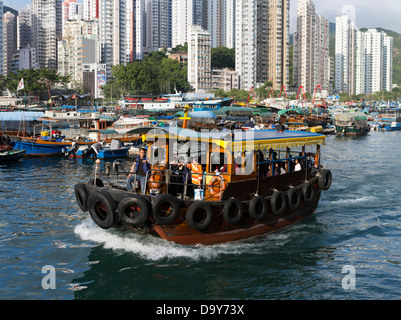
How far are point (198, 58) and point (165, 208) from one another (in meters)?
118

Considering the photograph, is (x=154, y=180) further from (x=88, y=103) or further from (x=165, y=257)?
(x=88, y=103)

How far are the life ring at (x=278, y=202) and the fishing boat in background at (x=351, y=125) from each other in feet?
159

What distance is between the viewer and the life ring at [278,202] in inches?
553

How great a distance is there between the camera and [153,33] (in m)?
173

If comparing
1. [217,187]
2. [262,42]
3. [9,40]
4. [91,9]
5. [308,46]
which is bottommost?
[217,187]

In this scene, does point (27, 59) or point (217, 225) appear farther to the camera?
point (27, 59)

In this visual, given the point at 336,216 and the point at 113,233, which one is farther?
the point at 336,216

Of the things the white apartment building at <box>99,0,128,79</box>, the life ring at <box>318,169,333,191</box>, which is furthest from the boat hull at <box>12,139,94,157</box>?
the white apartment building at <box>99,0,128,79</box>

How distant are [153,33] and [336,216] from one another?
163137mm

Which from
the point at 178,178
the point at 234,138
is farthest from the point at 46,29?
the point at 234,138

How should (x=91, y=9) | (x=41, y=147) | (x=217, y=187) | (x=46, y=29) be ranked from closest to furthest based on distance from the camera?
1. (x=217, y=187)
2. (x=41, y=147)
3. (x=91, y=9)
4. (x=46, y=29)

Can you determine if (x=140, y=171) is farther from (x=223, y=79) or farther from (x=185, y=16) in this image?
(x=185, y=16)

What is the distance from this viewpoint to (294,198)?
1512 centimetres
